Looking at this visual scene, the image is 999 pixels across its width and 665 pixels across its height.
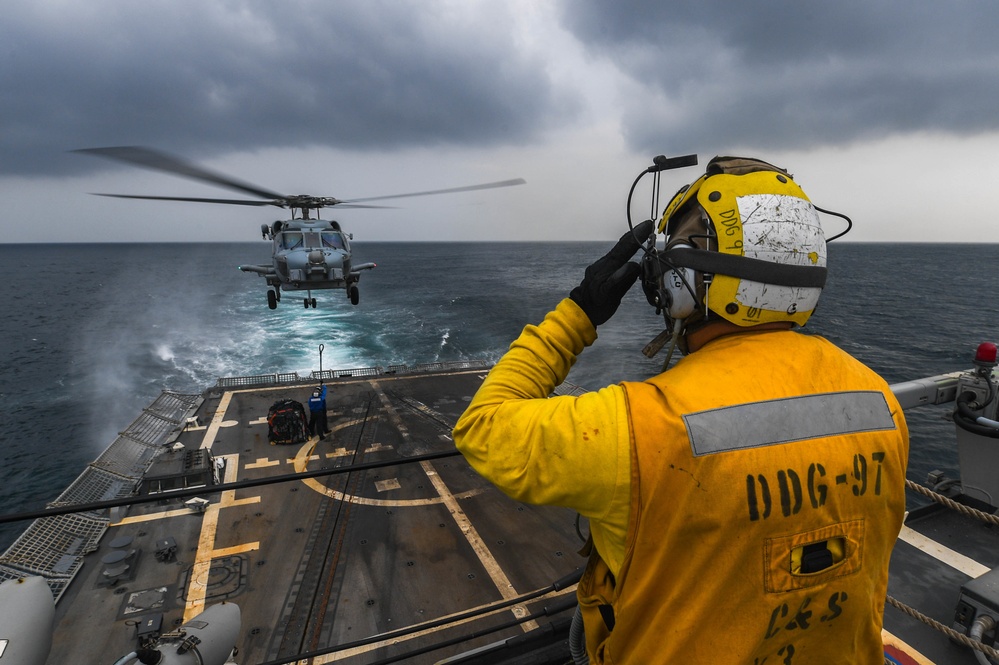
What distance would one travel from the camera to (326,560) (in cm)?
1230

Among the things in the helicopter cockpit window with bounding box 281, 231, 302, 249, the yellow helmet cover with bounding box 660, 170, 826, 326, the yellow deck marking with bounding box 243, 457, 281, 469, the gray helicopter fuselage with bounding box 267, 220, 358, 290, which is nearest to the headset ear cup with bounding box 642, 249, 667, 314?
the yellow helmet cover with bounding box 660, 170, 826, 326

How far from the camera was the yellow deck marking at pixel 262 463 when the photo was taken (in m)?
16.9

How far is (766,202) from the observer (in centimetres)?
184

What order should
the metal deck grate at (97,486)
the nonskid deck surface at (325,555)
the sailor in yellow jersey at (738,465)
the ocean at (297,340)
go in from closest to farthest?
the sailor in yellow jersey at (738,465)
the nonskid deck surface at (325,555)
the metal deck grate at (97,486)
the ocean at (297,340)

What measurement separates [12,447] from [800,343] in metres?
42.2

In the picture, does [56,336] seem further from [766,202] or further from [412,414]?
[766,202]

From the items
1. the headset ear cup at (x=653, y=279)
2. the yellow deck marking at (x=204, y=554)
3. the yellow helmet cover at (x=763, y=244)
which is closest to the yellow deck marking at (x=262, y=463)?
the yellow deck marking at (x=204, y=554)

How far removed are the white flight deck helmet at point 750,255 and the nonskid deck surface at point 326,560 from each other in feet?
23.8

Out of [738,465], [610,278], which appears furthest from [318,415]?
[738,465]

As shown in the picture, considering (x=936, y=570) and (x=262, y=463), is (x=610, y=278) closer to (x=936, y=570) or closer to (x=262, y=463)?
(x=936, y=570)

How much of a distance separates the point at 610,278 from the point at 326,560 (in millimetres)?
12666

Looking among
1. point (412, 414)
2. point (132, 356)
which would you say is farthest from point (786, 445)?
point (132, 356)

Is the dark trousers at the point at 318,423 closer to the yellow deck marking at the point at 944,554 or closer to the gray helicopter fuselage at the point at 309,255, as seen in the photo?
the gray helicopter fuselage at the point at 309,255

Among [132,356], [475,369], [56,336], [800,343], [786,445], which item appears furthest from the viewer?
[56,336]
